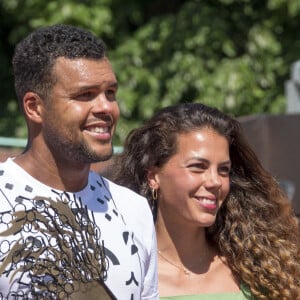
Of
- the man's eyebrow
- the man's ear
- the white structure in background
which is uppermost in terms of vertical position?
the man's eyebrow

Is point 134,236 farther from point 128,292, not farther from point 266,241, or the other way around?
point 266,241

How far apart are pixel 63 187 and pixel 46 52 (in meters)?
0.35

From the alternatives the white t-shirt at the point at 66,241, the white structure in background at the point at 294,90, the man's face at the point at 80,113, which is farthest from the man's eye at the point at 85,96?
the white structure in background at the point at 294,90

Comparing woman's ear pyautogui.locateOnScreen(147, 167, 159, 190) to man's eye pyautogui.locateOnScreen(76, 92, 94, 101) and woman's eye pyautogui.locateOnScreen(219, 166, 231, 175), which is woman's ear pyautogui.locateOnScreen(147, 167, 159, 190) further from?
man's eye pyautogui.locateOnScreen(76, 92, 94, 101)

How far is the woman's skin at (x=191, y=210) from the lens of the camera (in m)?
3.74

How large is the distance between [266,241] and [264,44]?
5226mm

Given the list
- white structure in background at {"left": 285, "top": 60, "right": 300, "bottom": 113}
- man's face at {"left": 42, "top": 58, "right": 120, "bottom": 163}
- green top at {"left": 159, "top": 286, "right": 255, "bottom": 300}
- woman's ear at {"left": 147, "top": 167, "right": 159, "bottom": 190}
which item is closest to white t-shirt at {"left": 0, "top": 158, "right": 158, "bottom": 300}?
man's face at {"left": 42, "top": 58, "right": 120, "bottom": 163}

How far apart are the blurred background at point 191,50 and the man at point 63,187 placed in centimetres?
558

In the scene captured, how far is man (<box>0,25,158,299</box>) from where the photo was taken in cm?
269

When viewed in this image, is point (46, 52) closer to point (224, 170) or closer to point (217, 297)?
point (224, 170)

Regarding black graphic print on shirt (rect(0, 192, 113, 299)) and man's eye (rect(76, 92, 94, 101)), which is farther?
man's eye (rect(76, 92, 94, 101))

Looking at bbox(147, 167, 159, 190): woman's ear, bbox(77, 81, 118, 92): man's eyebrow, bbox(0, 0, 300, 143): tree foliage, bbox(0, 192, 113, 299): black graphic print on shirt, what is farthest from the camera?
bbox(0, 0, 300, 143): tree foliage

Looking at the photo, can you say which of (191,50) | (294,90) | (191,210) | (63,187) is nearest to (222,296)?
(191,210)

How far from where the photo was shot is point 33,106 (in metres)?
2.81
